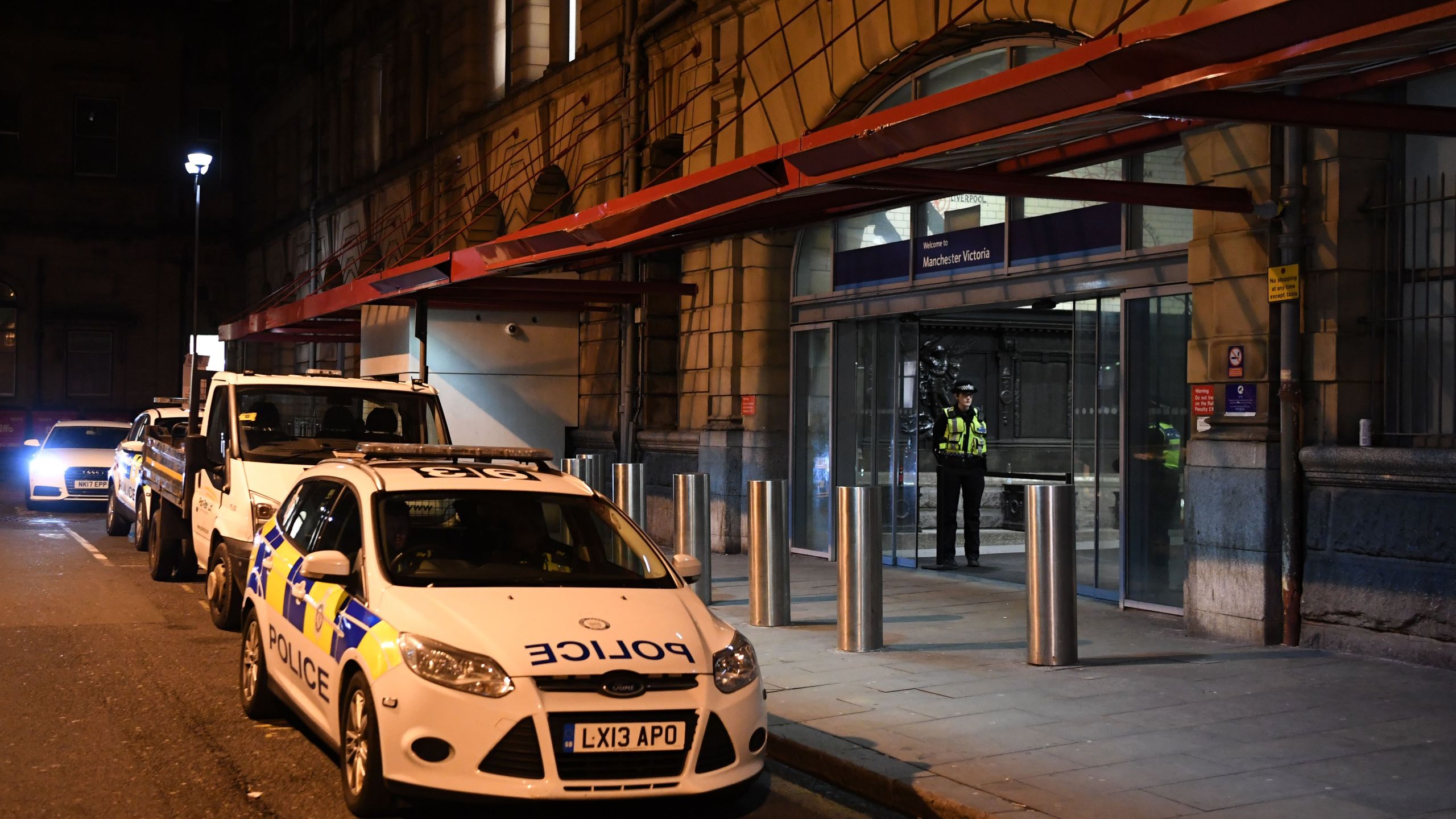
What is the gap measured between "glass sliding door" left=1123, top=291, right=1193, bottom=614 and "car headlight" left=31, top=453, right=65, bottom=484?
707 inches

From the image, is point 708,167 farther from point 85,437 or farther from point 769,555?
point 85,437

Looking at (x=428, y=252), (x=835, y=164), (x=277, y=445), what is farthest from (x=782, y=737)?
(x=428, y=252)

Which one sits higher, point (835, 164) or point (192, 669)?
point (835, 164)

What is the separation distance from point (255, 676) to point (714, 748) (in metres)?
3.21

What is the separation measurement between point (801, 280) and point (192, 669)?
31.4ft

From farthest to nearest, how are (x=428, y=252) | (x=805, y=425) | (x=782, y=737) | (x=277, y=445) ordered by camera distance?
(x=428, y=252)
(x=805, y=425)
(x=277, y=445)
(x=782, y=737)

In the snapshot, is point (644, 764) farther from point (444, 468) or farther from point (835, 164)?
point (835, 164)

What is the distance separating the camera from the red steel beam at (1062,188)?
31.2ft

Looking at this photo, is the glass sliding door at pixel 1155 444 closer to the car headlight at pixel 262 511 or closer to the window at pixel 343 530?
the car headlight at pixel 262 511

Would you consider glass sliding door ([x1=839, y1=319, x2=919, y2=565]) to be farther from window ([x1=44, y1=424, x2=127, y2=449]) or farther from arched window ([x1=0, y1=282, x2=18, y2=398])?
arched window ([x1=0, y1=282, x2=18, y2=398])

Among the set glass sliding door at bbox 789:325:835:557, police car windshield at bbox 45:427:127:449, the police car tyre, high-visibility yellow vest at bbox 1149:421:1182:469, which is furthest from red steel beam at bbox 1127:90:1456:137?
police car windshield at bbox 45:427:127:449

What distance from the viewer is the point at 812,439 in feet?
56.0

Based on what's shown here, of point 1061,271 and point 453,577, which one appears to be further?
point 1061,271

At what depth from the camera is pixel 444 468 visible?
7340mm
